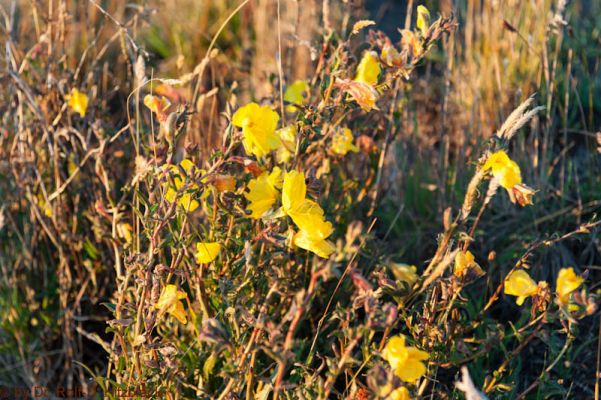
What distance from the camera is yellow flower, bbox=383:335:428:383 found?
117 cm

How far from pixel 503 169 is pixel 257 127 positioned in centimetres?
49

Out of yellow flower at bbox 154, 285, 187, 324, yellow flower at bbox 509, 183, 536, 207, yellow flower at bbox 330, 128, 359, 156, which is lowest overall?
yellow flower at bbox 154, 285, 187, 324

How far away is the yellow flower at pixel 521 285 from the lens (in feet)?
4.48

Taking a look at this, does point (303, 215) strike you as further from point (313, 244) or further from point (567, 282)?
point (567, 282)

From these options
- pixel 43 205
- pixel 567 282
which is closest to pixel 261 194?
pixel 567 282

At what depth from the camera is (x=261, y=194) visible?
4.70 feet

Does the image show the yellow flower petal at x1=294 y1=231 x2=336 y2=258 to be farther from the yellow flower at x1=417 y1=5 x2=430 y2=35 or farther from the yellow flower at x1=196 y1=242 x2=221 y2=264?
the yellow flower at x1=417 y1=5 x2=430 y2=35

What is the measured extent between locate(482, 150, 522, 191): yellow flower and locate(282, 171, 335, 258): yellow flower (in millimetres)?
335

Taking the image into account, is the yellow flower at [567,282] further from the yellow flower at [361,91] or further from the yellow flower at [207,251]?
the yellow flower at [207,251]

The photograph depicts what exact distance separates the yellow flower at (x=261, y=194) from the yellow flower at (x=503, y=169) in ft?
1.42

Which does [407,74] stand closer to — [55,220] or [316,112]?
[316,112]

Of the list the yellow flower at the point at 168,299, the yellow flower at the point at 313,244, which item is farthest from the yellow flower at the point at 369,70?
the yellow flower at the point at 168,299

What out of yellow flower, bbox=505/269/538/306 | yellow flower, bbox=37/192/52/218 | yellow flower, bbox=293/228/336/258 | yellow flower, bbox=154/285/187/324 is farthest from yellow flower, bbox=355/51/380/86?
yellow flower, bbox=37/192/52/218

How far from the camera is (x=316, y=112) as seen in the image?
4.66 feet
